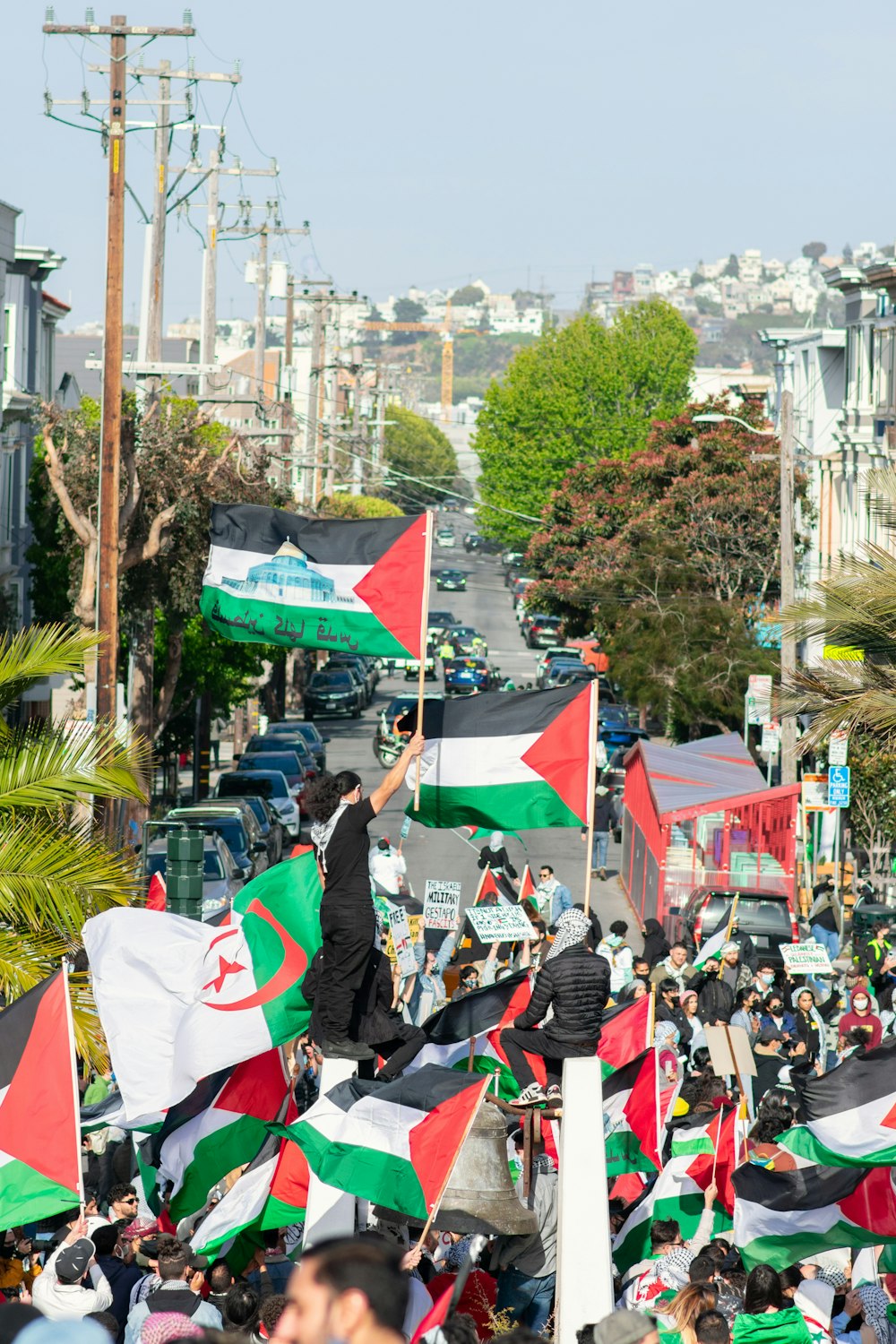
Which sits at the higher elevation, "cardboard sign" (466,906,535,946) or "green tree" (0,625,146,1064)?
"green tree" (0,625,146,1064)

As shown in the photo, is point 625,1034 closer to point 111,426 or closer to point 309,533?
point 309,533

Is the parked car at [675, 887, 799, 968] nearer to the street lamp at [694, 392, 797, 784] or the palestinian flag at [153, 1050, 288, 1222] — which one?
the street lamp at [694, 392, 797, 784]

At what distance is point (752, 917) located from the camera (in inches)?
912

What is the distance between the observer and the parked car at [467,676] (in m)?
58.7

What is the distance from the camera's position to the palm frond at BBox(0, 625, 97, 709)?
13.8 m

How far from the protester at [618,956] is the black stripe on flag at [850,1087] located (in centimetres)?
810

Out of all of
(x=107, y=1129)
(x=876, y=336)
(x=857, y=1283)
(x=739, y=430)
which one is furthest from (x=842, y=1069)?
(x=739, y=430)

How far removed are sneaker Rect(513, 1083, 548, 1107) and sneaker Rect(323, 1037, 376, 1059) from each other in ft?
3.32

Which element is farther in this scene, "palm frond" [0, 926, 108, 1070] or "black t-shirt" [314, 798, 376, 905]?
"palm frond" [0, 926, 108, 1070]

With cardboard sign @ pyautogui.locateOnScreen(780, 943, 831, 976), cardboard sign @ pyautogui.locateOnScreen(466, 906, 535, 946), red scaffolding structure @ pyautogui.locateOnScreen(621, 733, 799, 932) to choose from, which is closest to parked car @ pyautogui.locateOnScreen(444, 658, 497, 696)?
red scaffolding structure @ pyautogui.locateOnScreen(621, 733, 799, 932)

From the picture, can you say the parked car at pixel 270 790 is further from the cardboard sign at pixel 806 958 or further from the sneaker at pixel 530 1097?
the sneaker at pixel 530 1097

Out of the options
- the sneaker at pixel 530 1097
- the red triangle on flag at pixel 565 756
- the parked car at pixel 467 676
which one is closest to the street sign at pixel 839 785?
the red triangle on flag at pixel 565 756

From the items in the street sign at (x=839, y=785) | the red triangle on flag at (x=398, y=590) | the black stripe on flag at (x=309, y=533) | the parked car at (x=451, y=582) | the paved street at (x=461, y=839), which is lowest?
the paved street at (x=461, y=839)

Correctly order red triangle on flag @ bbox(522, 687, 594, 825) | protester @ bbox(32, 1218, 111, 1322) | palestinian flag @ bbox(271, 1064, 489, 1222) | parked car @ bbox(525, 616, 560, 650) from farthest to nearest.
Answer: parked car @ bbox(525, 616, 560, 650) → red triangle on flag @ bbox(522, 687, 594, 825) → palestinian flag @ bbox(271, 1064, 489, 1222) → protester @ bbox(32, 1218, 111, 1322)
